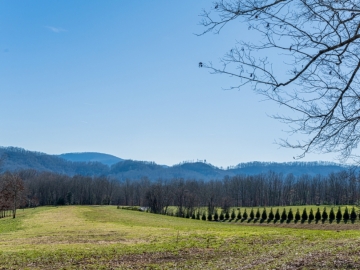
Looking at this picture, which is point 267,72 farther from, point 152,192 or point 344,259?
point 152,192

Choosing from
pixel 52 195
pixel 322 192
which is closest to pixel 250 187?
pixel 322 192

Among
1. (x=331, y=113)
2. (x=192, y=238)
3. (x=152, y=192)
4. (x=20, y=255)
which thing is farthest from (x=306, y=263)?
(x=152, y=192)

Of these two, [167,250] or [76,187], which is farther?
[76,187]

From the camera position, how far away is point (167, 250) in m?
15.0

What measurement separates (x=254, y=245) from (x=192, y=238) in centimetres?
436

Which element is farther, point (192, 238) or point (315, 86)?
point (192, 238)

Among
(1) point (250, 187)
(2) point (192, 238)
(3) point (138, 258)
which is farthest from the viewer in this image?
(1) point (250, 187)

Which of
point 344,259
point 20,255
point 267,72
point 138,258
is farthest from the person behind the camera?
point 20,255

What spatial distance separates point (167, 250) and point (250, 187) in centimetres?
13409

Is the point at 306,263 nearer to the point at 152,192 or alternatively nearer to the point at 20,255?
the point at 20,255

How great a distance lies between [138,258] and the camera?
43.9 feet

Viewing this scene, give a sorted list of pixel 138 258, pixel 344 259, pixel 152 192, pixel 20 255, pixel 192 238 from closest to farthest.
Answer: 1. pixel 344 259
2. pixel 138 258
3. pixel 20 255
4. pixel 192 238
5. pixel 152 192

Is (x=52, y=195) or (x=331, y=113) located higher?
(x=331, y=113)

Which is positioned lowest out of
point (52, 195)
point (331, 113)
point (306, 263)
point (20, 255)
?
point (52, 195)
